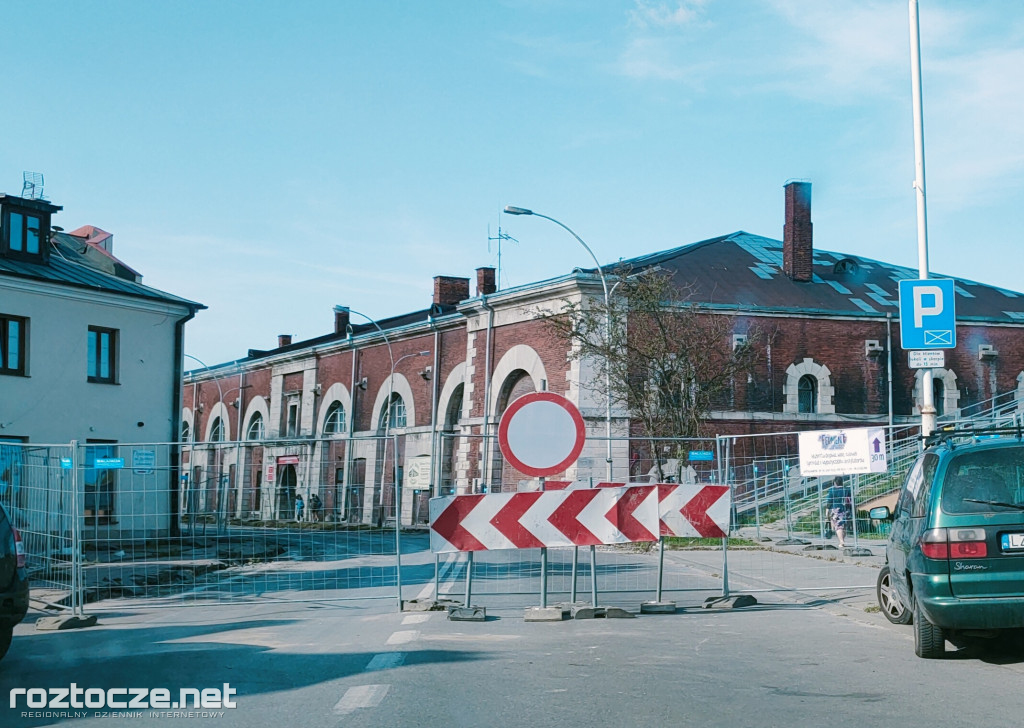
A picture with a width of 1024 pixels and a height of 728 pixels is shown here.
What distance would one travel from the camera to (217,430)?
63781mm

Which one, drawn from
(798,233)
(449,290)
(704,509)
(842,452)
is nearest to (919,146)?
(842,452)

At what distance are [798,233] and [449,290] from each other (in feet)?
55.5

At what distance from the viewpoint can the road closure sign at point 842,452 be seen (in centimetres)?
1673

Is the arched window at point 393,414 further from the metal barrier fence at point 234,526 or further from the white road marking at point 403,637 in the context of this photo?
the white road marking at point 403,637

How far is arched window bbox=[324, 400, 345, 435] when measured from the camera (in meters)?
52.5

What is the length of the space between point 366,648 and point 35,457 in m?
8.19

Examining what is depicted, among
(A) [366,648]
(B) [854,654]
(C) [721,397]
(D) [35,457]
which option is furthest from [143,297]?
(B) [854,654]

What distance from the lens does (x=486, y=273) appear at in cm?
5034

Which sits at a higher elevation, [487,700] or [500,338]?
[500,338]

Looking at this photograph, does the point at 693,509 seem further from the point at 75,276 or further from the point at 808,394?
the point at 808,394

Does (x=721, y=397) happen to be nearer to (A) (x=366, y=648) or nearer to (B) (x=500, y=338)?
(B) (x=500, y=338)

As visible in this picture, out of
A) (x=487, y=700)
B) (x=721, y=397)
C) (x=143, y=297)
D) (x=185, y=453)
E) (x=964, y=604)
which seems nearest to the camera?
(x=487, y=700)

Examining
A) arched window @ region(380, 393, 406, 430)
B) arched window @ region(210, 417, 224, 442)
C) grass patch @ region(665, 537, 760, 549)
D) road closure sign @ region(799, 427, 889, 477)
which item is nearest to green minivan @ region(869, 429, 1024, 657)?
road closure sign @ region(799, 427, 889, 477)

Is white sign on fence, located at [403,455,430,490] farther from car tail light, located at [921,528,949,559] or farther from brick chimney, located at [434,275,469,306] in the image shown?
brick chimney, located at [434,275,469,306]
